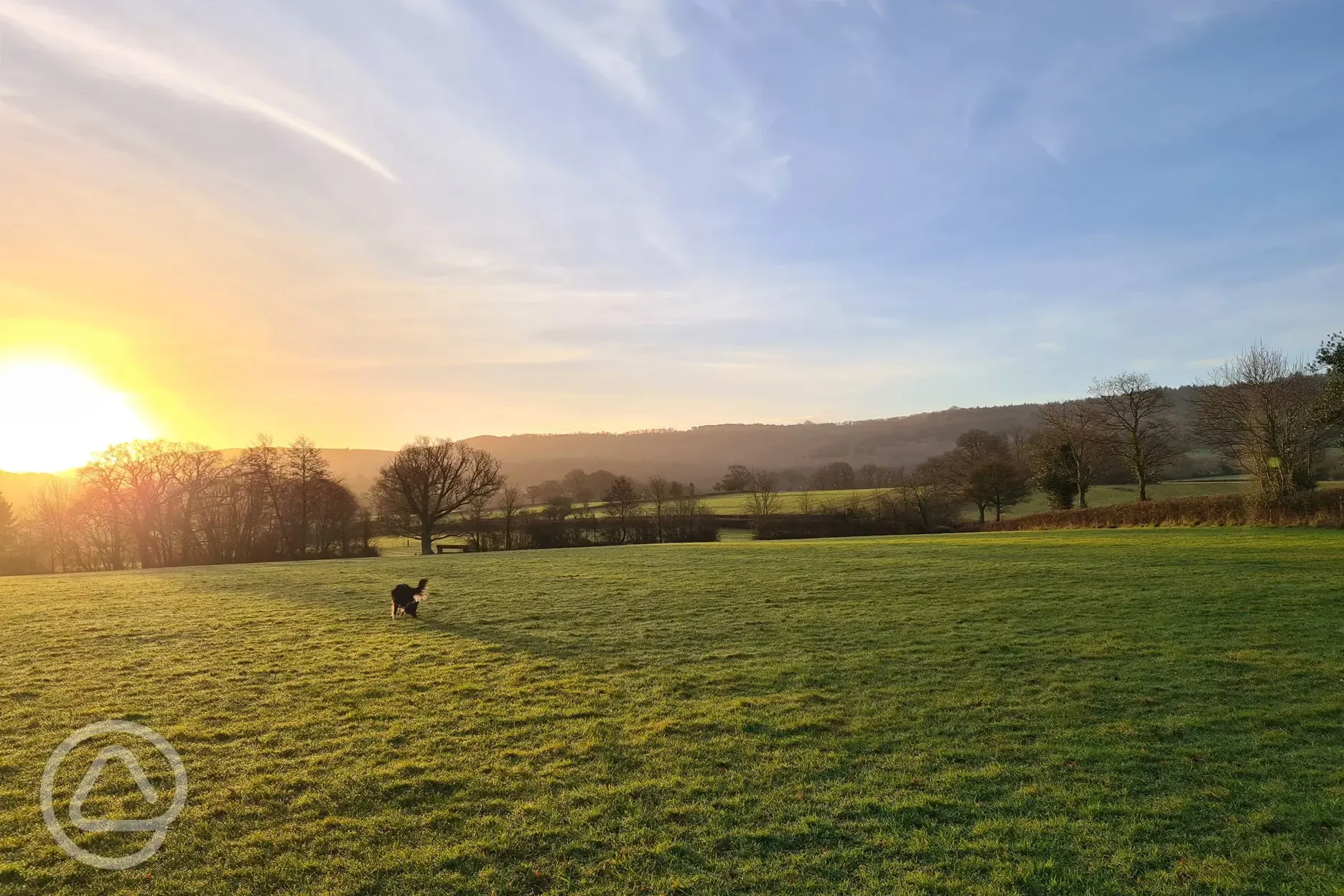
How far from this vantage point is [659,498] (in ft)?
254

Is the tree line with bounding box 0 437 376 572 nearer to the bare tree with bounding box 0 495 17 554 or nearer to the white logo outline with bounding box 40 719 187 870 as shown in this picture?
the bare tree with bounding box 0 495 17 554

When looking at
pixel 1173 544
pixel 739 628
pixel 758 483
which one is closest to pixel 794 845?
pixel 739 628

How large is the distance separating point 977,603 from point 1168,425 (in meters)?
59.6

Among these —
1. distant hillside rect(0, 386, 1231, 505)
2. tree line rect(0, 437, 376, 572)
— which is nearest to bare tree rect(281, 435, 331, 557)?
tree line rect(0, 437, 376, 572)

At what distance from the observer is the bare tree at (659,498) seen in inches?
2695

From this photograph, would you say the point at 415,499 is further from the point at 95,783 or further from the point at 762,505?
the point at 95,783

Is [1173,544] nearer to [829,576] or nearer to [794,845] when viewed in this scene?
[829,576]

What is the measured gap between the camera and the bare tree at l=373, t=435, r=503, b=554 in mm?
58125

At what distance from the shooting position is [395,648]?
12859mm

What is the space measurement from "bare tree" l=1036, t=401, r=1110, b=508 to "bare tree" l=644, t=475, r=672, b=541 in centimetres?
3894

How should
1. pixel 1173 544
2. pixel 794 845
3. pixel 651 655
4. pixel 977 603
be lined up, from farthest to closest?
pixel 1173 544, pixel 977 603, pixel 651 655, pixel 794 845

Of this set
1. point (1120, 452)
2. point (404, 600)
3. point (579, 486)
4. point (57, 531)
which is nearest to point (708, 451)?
point (579, 486)

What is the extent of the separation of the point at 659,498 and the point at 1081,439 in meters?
43.7

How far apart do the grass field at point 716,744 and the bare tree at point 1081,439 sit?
48.7m
